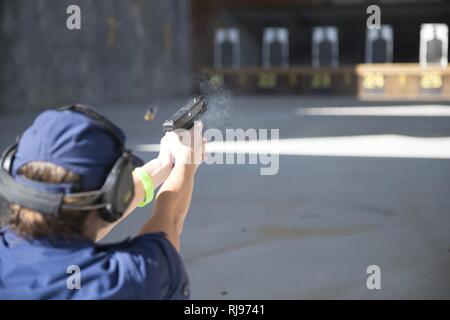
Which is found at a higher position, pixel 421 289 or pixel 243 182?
pixel 243 182

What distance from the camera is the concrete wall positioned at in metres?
11.4

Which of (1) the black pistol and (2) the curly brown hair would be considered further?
(1) the black pistol

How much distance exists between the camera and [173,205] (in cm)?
138

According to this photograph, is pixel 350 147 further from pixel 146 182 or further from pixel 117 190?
pixel 117 190

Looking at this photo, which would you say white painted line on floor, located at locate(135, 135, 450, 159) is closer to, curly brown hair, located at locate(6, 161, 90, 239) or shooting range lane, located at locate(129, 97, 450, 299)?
shooting range lane, located at locate(129, 97, 450, 299)

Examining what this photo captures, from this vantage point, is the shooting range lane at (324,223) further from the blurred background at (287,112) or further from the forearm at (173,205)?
the forearm at (173,205)

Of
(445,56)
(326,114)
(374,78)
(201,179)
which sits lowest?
(201,179)

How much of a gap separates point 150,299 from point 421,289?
6.10 feet

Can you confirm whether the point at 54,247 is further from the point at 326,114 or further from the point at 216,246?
the point at 326,114

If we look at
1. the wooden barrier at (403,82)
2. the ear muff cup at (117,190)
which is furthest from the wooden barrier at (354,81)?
the ear muff cup at (117,190)

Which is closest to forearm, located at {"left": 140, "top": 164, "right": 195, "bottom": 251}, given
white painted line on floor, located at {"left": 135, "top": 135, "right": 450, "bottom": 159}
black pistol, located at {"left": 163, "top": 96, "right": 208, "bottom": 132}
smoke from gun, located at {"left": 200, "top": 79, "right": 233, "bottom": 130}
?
black pistol, located at {"left": 163, "top": 96, "right": 208, "bottom": 132}

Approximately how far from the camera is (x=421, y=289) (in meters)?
2.76

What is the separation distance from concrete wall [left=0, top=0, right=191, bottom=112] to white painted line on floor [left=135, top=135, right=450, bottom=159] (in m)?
4.93
